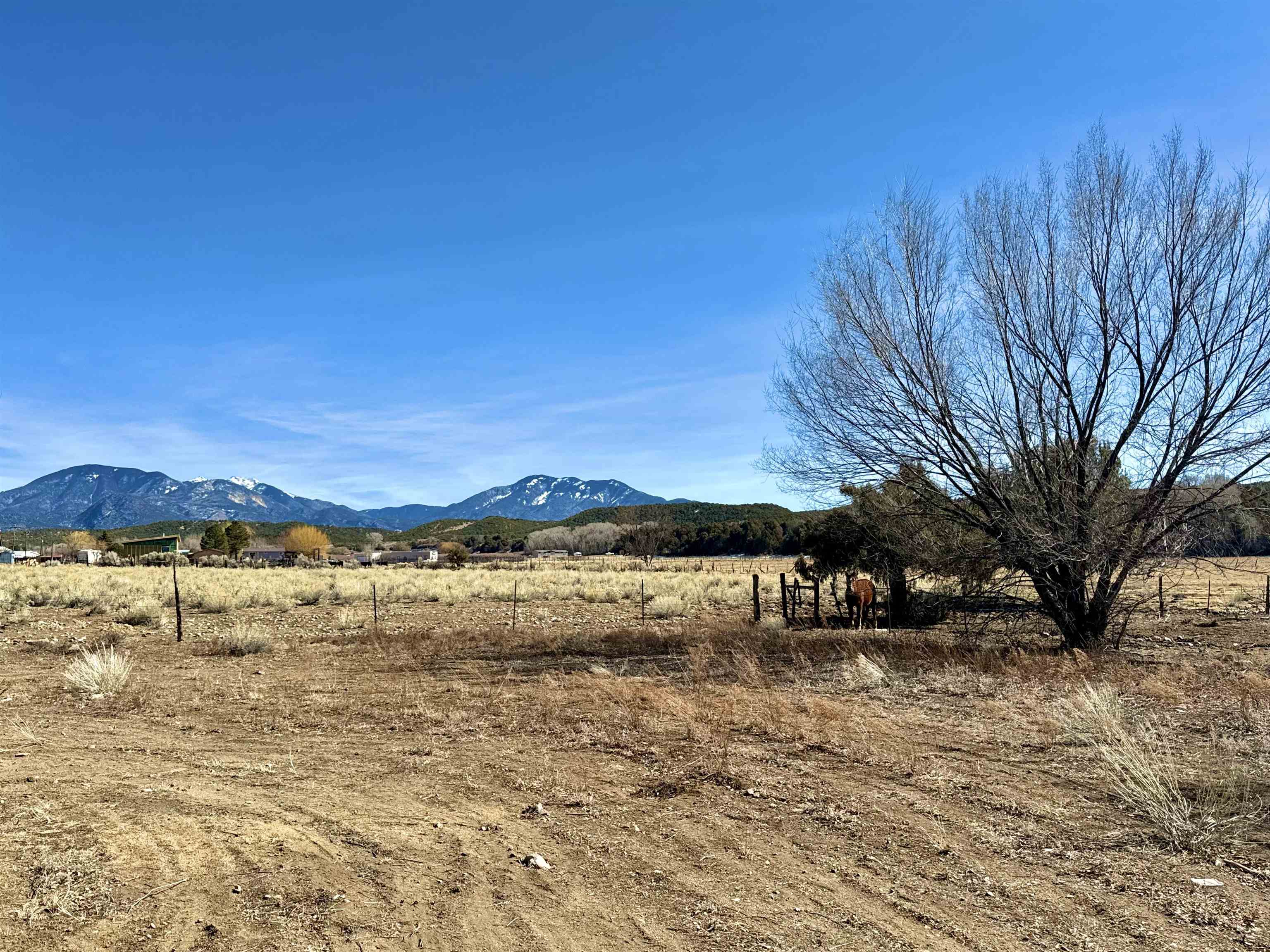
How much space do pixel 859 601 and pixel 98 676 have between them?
16450mm

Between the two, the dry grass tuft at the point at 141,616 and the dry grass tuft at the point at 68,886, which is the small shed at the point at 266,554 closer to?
the dry grass tuft at the point at 141,616

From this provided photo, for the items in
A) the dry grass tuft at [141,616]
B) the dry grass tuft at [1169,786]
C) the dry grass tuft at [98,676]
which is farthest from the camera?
the dry grass tuft at [141,616]

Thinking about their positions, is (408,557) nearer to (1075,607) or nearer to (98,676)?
(98,676)

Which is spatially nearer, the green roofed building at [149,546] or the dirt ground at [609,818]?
the dirt ground at [609,818]

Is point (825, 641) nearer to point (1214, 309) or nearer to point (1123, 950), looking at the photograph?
point (1214, 309)

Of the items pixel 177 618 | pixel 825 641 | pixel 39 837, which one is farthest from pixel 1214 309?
pixel 177 618

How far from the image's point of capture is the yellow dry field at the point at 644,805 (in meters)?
4.31

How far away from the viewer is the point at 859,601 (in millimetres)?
21297

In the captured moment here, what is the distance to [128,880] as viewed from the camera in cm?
482

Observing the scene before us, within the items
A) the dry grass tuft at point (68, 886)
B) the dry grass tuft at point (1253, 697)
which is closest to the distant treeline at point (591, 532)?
the dry grass tuft at point (1253, 697)

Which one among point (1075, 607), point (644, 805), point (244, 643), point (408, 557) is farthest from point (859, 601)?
point (408, 557)

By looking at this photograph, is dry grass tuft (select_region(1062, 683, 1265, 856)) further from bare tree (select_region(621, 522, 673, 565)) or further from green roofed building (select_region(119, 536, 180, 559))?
green roofed building (select_region(119, 536, 180, 559))

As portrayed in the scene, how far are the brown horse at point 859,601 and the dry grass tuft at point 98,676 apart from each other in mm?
15877

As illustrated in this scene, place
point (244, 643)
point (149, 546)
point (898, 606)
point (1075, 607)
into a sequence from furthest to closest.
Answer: point (149, 546)
point (898, 606)
point (244, 643)
point (1075, 607)
